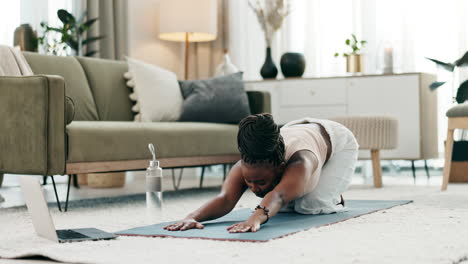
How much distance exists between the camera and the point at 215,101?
422cm

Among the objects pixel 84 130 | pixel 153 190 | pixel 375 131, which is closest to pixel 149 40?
pixel 375 131

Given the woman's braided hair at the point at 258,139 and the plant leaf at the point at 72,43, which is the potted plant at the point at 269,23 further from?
the woman's braided hair at the point at 258,139

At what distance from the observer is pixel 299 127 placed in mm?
2543

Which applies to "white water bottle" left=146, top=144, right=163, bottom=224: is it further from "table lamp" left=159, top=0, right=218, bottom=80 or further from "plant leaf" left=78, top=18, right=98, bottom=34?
"table lamp" left=159, top=0, right=218, bottom=80

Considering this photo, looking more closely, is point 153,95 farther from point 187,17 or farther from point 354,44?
point 354,44

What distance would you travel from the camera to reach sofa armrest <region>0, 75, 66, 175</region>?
9.53 ft

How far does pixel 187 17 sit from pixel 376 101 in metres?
1.55

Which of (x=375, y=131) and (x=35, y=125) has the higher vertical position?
(x=35, y=125)

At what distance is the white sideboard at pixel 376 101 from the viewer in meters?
4.77

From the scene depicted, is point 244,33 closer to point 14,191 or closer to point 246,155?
point 14,191

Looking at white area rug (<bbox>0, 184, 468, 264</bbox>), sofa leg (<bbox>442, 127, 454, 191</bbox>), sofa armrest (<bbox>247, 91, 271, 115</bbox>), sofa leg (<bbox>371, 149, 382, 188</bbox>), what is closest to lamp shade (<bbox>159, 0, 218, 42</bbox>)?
sofa armrest (<bbox>247, 91, 271, 115</bbox>)

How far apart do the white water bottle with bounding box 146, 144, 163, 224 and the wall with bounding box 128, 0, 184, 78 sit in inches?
122

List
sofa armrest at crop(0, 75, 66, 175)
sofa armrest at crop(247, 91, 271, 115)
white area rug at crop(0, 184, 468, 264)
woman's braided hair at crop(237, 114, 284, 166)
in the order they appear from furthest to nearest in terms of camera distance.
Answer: sofa armrest at crop(247, 91, 271, 115) < sofa armrest at crop(0, 75, 66, 175) < woman's braided hair at crop(237, 114, 284, 166) < white area rug at crop(0, 184, 468, 264)

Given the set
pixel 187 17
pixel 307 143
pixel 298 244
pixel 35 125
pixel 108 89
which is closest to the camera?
pixel 298 244
